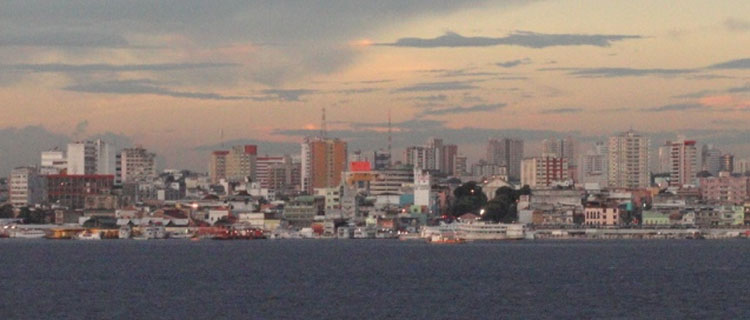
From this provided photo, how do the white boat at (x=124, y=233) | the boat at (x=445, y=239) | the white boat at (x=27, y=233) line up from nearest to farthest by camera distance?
the boat at (x=445, y=239), the white boat at (x=124, y=233), the white boat at (x=27, y=233)

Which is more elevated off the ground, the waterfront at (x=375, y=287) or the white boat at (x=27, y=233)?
the waterfront at (x=375, y=287)

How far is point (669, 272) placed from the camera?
84062 millimetres

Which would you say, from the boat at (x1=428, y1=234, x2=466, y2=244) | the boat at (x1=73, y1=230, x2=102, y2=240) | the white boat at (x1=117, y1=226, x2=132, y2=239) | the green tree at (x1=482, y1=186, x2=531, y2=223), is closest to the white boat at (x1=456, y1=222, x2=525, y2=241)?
the boat at (x1=428, y1=234, x2=466, y2=244)

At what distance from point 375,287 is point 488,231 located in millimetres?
97639

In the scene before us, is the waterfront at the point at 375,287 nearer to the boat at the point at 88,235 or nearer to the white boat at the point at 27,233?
the boat at the point at 88,235

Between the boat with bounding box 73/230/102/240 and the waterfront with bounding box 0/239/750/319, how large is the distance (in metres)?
74.2

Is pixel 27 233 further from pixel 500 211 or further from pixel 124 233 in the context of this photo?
pixel 500 211

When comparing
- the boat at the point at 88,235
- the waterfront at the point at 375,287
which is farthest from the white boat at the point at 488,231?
the waterfront at the point at 375,287

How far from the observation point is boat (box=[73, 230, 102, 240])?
183 meters

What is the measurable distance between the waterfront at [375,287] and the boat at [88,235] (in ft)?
244

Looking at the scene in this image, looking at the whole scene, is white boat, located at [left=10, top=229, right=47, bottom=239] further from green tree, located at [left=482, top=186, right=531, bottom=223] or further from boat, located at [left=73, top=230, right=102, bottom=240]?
green tree, located at [left=482, top=186, right=531, bottom=223]

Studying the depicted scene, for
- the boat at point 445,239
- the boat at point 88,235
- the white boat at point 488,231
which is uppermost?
the white boat at point 488,231

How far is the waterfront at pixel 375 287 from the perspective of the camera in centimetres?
5647

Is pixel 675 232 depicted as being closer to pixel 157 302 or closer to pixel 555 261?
pixel 555 261
